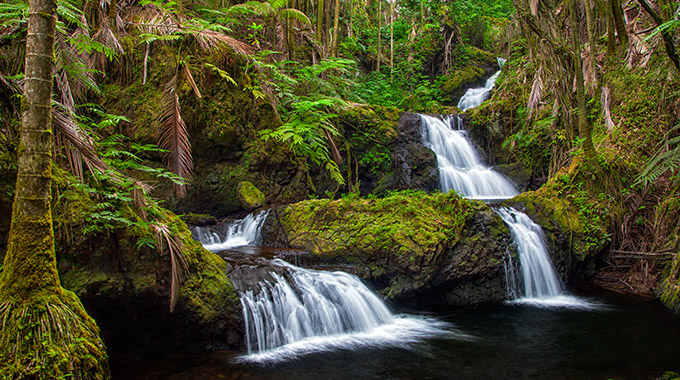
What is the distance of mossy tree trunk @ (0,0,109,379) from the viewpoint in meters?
2.98

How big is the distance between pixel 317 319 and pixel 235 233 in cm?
373

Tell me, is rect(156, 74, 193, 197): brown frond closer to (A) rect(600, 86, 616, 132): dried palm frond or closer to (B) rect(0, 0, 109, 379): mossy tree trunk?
(B) rect(0, 0, 109, 379): mossy tree trunk

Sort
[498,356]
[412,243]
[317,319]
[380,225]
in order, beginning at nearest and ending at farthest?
[498,356], [317,319], [412,243], [380,225]

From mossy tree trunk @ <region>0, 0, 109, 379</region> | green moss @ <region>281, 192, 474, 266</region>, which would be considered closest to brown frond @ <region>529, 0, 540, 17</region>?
green moss @ <region>281, 192, 474, 266</region>

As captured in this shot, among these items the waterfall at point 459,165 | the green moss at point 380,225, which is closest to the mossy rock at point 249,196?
the green moss at point 380,225

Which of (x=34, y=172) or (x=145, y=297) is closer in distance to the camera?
(x=34, y=172)

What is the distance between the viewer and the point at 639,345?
226 inches

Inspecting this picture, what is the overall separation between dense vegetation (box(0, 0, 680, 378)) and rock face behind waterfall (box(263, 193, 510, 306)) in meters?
0.17

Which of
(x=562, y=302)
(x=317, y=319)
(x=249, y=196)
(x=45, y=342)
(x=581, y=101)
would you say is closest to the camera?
(x=45, y=342)

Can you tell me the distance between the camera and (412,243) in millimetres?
7340

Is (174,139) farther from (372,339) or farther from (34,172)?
(372,339)

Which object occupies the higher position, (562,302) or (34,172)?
(34,172)

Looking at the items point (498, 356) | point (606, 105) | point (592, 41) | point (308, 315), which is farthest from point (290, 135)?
point (606, 105)

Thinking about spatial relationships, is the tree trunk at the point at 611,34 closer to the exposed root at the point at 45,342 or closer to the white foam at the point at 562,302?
the white foam at the point at 562,302
